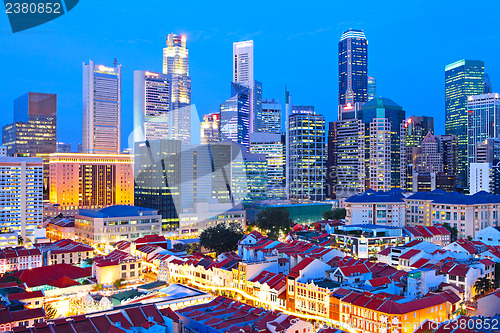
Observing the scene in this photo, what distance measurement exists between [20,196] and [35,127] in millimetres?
48202

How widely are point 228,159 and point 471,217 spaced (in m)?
32.1

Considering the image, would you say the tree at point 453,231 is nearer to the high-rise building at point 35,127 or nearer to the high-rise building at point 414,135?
the high-rise building at point 414,135

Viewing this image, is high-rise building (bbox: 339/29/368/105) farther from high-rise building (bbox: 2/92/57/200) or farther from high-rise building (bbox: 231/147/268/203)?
high-rise building (bbox: 2/92/57/200)

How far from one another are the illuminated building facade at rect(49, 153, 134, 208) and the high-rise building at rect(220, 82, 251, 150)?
41553 millimetres

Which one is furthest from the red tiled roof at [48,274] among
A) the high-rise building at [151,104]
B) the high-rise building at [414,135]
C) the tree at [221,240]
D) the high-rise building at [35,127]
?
the high-rise building at [151,104]

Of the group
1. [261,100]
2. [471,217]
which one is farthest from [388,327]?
[261,100]

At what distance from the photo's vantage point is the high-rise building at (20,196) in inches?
1869

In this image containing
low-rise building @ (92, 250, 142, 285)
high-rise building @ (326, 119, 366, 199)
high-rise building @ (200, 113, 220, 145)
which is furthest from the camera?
high-rise building @ (200, 113, 220, 145)

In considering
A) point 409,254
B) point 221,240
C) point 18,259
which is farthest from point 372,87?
point 18,259

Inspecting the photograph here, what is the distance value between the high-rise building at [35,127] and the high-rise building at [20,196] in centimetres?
4318

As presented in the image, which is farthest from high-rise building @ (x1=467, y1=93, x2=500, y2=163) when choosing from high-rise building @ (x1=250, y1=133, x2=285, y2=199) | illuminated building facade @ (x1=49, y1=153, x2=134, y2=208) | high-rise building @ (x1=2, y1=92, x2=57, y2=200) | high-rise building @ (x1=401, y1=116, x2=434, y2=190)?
high-rise building @ (x1=2, y1=92, x2=57, y2=200)

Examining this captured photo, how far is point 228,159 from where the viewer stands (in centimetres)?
6450

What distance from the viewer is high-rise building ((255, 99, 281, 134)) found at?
12950 centimetres

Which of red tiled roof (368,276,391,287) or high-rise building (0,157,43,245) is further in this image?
high-rise building (0,157,43,245)
